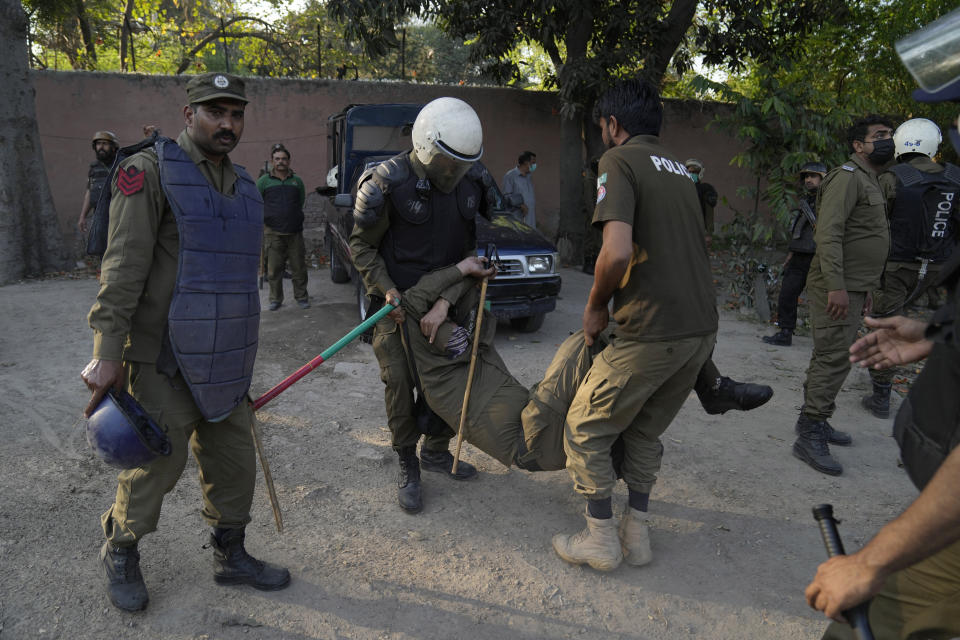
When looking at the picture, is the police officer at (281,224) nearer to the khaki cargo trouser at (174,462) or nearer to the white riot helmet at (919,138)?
the khaki cargo trouser at (174,462)

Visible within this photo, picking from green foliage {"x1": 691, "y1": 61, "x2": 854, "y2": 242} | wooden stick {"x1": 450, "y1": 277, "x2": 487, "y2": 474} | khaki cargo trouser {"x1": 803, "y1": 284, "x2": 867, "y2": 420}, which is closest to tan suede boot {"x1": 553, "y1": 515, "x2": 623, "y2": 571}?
wooden stick {"x1": 450, "y1": 277, "x2": 487, "y2": 474}

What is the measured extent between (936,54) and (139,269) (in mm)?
2429

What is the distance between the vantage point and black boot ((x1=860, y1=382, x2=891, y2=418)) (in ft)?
16.3

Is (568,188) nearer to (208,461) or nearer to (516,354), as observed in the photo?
(516,354)

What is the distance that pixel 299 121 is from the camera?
→ 10977 millimetres

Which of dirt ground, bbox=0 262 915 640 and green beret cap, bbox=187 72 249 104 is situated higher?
green beret cap, bbox=187 72 249 104

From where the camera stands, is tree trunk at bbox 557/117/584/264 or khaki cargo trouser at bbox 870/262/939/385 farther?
tree trunk at bbox 557/117/584/264

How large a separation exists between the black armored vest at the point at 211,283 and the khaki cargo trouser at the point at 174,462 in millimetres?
103

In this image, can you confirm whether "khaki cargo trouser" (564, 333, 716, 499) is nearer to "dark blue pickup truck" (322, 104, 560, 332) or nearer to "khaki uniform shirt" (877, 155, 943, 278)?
"khaki uniform shirt" (877, 155, 943, 278)

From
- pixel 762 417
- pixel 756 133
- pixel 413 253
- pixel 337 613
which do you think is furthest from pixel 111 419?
pixel 756 133

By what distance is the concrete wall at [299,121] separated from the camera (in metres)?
10.1

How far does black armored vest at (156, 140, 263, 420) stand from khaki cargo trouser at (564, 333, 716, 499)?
147 cm

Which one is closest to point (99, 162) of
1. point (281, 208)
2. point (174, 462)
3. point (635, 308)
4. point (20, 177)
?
point (20, 177)

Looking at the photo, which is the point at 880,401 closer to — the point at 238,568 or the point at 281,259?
the point at 238,568
